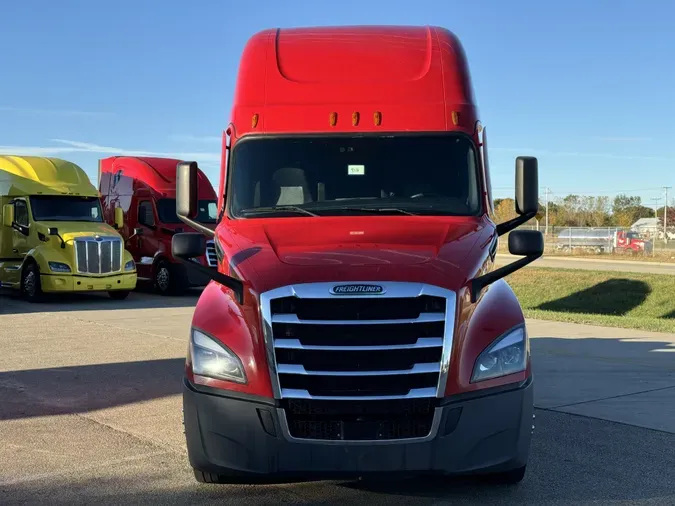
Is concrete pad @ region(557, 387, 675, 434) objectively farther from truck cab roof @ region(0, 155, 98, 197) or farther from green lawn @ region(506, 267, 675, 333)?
green lawn @ region(506, 267, 675, 333)

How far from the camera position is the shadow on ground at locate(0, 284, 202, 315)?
1928 cm

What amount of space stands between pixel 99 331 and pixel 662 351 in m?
9.20

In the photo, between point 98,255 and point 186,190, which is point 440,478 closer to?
point 186,190

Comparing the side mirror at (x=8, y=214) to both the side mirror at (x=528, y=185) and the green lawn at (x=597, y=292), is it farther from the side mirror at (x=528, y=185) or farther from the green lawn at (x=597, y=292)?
the side mirror at (x=528, y=185)

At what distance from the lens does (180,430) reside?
7426 mm

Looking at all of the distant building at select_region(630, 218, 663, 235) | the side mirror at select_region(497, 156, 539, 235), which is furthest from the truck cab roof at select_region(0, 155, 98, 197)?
the distant building at select_region(630, 218, 663, 235)

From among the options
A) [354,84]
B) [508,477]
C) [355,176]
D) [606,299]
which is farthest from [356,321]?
[606,299]

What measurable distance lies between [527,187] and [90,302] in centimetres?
1669

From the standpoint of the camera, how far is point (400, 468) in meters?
4.73

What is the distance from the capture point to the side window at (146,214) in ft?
75.7

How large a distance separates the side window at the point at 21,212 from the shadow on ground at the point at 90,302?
76.8 inches

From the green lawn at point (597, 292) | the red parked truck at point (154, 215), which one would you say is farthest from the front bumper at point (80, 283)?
the green lawn at point (597, 292)

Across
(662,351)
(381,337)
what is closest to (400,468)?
(381,337)

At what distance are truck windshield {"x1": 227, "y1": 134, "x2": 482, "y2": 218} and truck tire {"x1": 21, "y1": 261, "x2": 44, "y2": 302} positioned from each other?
15114 mm
